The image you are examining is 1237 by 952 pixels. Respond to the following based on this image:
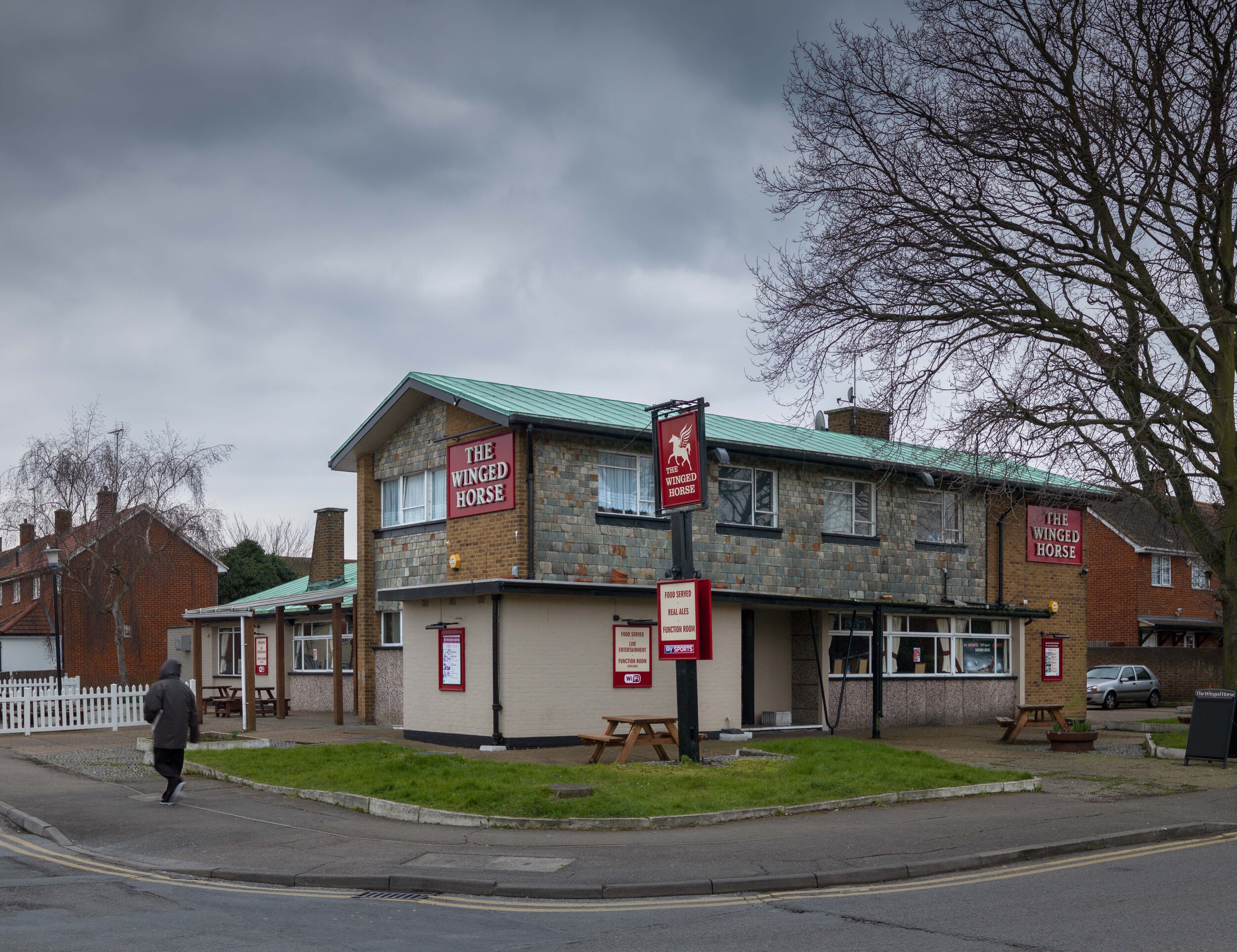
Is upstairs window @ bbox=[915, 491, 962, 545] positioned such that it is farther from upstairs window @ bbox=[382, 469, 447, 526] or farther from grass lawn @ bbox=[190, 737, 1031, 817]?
upstairs window @ bbox=[382, 469, 447, 526]

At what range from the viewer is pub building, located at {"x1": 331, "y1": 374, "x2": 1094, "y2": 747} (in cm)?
2202

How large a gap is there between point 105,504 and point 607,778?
26.7m

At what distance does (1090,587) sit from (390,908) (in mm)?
45047

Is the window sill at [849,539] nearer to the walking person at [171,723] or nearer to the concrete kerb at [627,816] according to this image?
the concrete kerb at [627,816]

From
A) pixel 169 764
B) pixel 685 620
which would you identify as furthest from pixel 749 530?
pixel 169 764

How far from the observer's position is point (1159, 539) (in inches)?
1833

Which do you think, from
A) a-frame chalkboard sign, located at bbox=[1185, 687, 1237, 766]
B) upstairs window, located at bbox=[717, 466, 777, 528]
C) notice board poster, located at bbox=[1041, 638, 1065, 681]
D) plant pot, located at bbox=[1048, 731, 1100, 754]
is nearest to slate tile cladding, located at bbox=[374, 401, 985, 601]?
upstairs window, located at bbox=[717, 466, 777, 528]

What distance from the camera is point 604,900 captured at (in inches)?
385

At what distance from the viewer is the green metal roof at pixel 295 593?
30.2 metres

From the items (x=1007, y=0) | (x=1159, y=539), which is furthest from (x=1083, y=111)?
(x=1159, y=539)

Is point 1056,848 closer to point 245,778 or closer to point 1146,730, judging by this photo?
point 245,778

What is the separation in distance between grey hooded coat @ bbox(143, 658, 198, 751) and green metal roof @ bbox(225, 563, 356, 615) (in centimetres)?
1235

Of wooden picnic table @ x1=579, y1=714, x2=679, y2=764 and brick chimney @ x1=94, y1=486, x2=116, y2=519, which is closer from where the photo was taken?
wooden picnic table @ x1=579, y1=714, x2=679, y2=764

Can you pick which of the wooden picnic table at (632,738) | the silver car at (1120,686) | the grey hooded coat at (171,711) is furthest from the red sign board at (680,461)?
the silver car at (1120,686)
